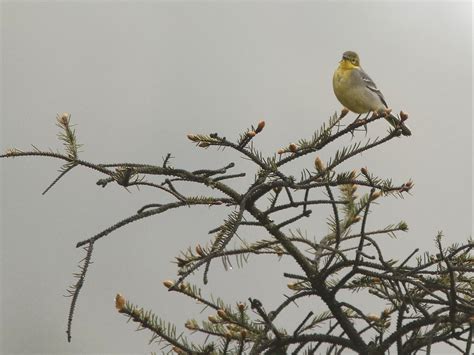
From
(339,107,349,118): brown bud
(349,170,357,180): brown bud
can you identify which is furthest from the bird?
(349,170,357,180): brown bud

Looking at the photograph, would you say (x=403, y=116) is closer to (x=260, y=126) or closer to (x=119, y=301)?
(x=260, y=126)

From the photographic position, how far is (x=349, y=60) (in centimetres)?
278

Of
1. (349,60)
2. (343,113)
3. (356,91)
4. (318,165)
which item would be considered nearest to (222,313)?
(318,165)

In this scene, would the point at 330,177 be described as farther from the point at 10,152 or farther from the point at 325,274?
the point at 10,152

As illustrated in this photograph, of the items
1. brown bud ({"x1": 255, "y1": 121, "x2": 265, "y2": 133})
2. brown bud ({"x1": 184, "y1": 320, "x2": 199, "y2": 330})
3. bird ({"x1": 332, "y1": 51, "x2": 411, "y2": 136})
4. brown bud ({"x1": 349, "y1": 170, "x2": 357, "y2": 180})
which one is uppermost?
bird ({"x1": 332, "y1": 51, "x2": 411, "y2": 136})

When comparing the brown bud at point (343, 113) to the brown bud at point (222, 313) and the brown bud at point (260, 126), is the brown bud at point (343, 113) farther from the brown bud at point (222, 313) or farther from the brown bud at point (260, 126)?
the brown bud at point (222, 313)

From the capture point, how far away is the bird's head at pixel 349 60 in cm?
273

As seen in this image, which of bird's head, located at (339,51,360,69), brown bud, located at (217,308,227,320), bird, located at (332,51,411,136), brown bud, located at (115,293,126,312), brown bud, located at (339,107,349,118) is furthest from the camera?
bird's head, located at (339,51,360,69)

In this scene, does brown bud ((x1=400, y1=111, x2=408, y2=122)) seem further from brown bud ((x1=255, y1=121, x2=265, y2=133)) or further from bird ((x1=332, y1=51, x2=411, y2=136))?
bird ((x1=332, y1=51, x2=411, y2=136))

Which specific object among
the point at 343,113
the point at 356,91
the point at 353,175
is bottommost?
the point at 353,175

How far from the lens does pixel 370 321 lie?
1123 millimetres

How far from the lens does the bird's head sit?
2729 mm

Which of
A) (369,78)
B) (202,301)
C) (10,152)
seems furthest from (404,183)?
(369,78)

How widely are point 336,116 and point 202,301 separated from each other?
0.42m
